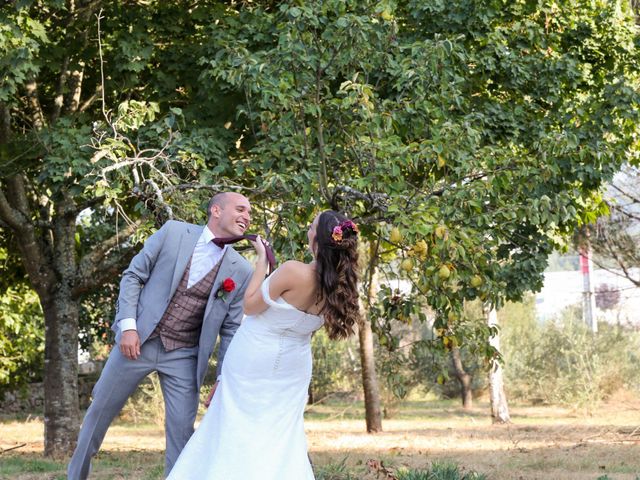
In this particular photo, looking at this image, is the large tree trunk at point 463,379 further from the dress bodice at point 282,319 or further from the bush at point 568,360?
the dress bodice at point 282,319

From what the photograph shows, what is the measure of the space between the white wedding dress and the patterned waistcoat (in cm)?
50

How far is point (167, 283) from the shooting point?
5.15 meters

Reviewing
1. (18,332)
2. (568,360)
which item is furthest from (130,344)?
(568,360)

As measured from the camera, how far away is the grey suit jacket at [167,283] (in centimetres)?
509

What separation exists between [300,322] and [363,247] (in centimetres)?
1405

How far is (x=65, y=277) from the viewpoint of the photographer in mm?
11445

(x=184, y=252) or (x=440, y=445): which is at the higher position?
(x=184, y=252)

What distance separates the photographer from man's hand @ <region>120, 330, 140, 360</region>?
4961 millimetres

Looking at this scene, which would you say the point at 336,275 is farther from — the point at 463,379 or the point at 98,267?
the point at 463,379

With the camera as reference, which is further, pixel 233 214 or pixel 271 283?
pixel 233 214

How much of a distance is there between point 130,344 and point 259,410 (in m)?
0.82

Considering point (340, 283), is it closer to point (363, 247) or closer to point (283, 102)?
point (283, 102)

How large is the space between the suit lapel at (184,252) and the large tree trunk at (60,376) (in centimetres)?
662

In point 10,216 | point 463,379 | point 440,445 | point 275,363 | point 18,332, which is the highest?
point 10,216
